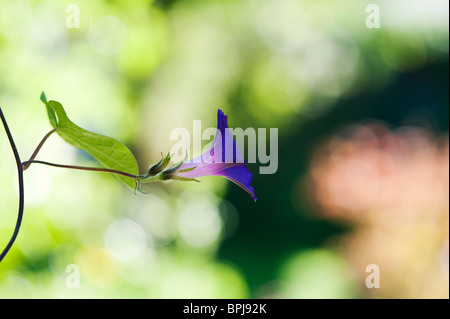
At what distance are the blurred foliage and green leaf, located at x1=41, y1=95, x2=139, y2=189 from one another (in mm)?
1992

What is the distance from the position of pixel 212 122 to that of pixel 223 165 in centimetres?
263

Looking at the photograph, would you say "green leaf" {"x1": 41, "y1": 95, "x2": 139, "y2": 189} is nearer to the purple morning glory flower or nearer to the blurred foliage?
the purple morning glory flower

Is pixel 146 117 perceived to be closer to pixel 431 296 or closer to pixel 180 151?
pixel 180 151

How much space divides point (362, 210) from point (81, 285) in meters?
1.74

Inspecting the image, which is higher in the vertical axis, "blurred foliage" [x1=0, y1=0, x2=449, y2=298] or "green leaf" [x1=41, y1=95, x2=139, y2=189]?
"blurred foliage" [x1=0, y1=0, x2=449, y2=298]

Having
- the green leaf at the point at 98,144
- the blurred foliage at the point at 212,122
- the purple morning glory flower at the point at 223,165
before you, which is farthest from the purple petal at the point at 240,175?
the blurred foliage at the point at 212,122

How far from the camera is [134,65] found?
9.62 feet

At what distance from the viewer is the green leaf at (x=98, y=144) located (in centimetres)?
52

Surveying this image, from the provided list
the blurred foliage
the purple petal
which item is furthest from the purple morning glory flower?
the blurred foliage

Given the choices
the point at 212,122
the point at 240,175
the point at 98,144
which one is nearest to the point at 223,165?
the point at 240,175

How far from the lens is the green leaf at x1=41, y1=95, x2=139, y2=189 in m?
0.52

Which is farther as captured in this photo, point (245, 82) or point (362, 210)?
point (245, 82)

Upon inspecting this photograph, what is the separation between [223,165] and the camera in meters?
0.54

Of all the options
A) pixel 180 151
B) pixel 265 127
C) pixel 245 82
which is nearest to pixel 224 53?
pixel 245 82
